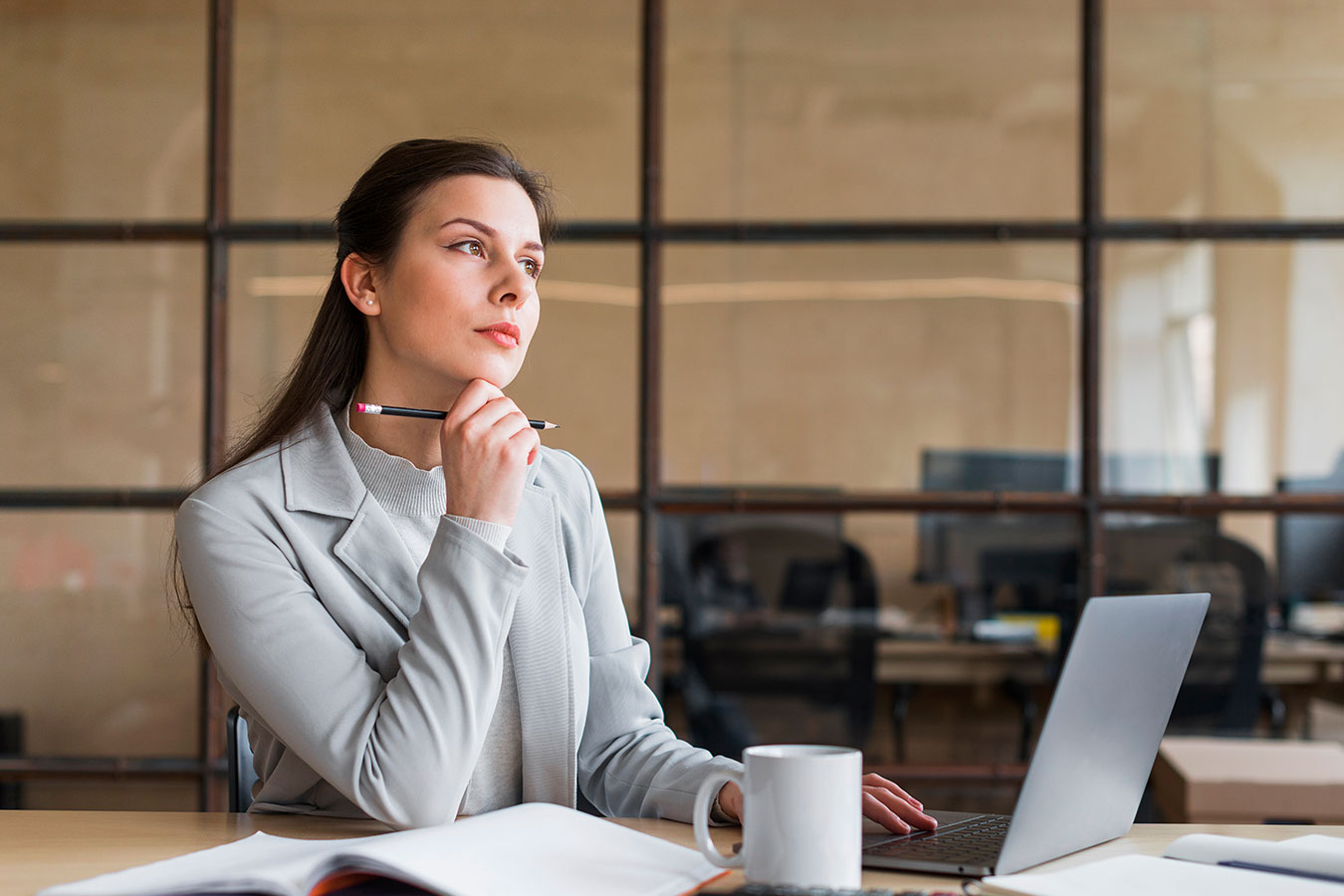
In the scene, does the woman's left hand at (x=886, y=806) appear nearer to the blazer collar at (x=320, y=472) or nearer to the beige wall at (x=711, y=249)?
the blazer collar at (x=320, y=472)

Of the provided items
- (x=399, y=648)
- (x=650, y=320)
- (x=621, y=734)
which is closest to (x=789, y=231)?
(x=650, y=320)

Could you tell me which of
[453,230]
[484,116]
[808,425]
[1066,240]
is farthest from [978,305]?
[453,230]

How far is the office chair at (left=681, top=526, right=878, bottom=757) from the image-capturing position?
2.55 metres

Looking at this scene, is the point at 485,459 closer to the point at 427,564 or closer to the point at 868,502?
the point at 427,564

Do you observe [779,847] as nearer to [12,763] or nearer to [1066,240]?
[1066,240]

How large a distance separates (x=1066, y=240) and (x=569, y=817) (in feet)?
6.12

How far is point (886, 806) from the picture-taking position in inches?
43.2

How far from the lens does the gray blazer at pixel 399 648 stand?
3.74 ft

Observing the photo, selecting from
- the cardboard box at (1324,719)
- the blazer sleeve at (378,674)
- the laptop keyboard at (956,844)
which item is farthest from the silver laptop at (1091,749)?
the cardboard box at (1324,719)

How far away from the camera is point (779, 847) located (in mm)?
845

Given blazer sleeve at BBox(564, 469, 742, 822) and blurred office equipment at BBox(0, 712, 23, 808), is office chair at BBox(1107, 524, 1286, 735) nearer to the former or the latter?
blazer sleeve at BBox(564, 469, 742, 822)

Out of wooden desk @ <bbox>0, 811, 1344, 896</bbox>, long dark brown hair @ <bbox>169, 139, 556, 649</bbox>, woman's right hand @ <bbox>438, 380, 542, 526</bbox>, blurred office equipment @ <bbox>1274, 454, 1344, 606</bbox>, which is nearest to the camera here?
wooden desk @ <bbox>0, 811, 1344, 896</bbox>

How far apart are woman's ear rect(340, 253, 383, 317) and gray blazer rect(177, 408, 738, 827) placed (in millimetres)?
141

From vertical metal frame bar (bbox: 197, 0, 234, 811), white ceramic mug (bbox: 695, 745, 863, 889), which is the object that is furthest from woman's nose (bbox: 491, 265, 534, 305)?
vertical metal frame bar (bbox: 197, 0, 234, 811)
